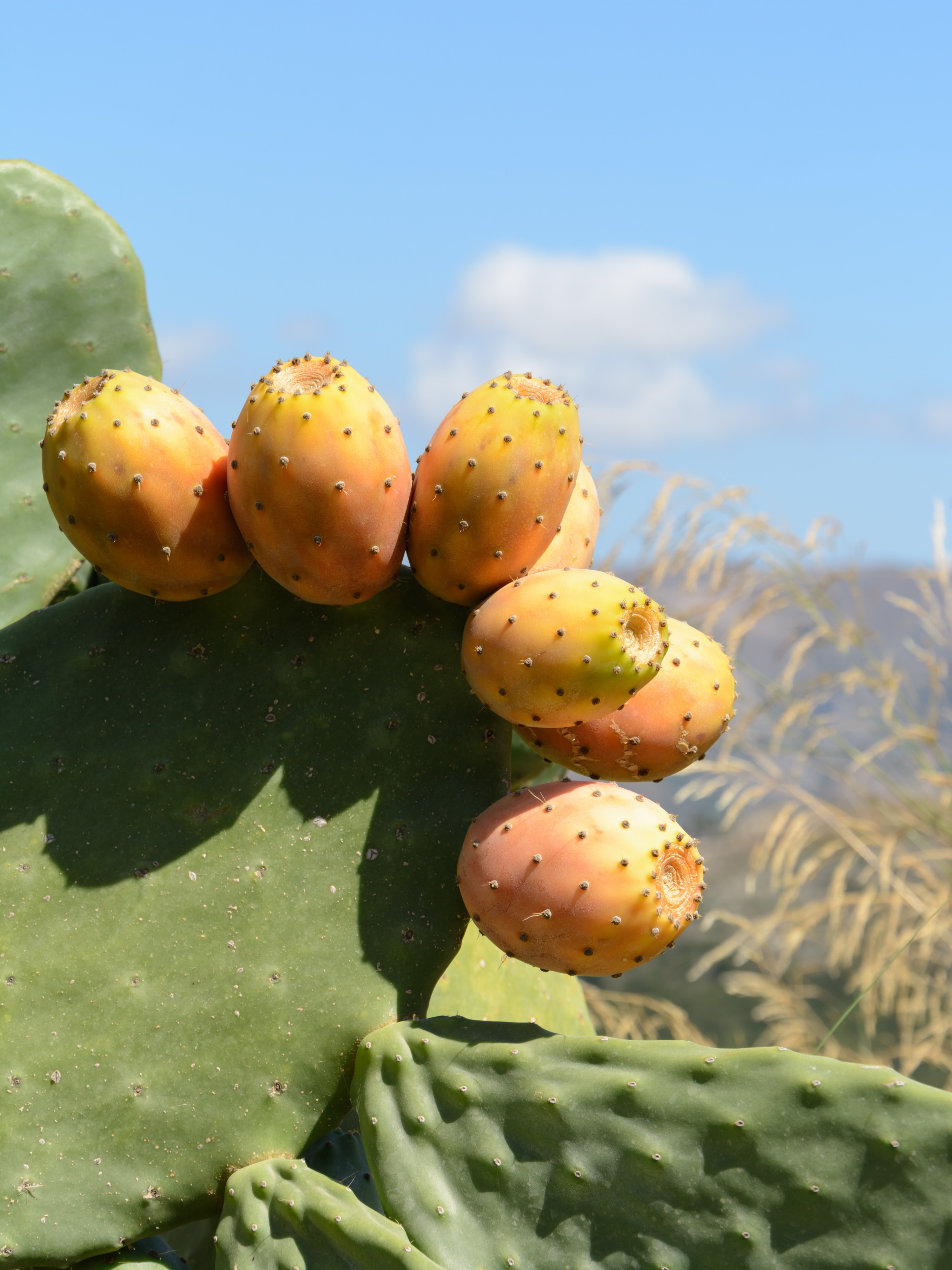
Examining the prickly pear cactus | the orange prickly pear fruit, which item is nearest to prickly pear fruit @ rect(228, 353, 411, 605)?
the orange prickly pear fruit

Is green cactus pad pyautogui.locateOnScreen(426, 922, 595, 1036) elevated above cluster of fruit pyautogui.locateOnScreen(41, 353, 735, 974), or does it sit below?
below

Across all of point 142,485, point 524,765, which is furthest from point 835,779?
point 142,485

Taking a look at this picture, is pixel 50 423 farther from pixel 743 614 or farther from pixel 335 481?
pixel 743 614

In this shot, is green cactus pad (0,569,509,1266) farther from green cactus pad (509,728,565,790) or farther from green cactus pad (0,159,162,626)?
green cactus pad (509,728,565,790)

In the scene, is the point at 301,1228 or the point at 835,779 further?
the point at 835,779

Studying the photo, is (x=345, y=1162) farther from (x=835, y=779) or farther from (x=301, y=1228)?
(x=835, y=779)

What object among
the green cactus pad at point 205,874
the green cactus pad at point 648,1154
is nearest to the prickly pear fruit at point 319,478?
A: the green cactus pad at point 205,874
